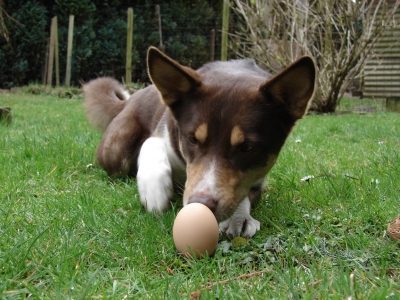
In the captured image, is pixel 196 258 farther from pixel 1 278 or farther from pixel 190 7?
pixel 190 7

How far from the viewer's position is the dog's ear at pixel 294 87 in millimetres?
2711

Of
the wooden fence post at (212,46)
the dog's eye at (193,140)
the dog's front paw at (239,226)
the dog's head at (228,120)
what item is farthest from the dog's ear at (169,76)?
the wooden fence post at (212,46)

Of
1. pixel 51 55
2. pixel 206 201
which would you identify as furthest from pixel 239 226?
pixel 51 55

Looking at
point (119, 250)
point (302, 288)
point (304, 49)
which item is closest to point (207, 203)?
point (119, 250)

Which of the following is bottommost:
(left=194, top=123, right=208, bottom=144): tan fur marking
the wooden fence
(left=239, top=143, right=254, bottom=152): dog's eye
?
the wooden fence

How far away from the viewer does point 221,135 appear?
8.75ft

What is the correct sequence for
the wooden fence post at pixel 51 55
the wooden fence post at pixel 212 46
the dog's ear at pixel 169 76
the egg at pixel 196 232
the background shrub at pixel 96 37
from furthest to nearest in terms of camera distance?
the background shrub at pixel 96 37
the wooden fence post at pixel 51 55
the wooden fence post at pixel 212 46
the dog's ear at pixel 169 76
the egg at pixel 196 232

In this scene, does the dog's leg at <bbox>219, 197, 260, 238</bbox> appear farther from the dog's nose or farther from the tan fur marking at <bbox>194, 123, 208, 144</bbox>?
the tan fur marking at <bbox>194, 123, 208, 144</bbox>

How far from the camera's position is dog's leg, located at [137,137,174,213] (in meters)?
3.11

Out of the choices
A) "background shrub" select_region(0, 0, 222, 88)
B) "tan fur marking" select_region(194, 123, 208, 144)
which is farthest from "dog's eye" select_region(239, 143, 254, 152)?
"background shrub" select_region(0, 0, 222, 88)

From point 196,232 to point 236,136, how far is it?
0.68 meters

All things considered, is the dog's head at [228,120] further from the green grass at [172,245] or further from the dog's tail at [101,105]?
the dog's tail at [101,105]

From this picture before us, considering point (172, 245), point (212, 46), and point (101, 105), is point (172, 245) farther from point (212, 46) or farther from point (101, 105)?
→ point (212, 46)

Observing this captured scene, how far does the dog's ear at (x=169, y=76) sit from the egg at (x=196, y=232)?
39.3 inches
